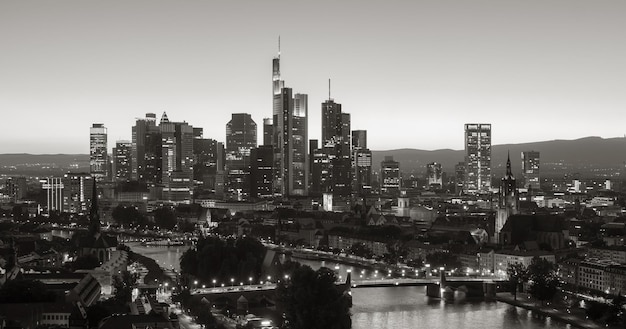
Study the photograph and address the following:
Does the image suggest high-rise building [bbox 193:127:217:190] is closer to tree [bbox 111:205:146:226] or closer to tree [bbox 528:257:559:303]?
tree [bbox 111:205:146:226]

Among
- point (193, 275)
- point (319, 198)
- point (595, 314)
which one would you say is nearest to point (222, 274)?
point (193, 275)

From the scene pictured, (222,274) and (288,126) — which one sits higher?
(288,126)

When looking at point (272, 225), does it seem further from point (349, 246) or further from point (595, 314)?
point (595, 314)

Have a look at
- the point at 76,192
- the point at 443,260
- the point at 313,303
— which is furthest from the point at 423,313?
the point at 76,192

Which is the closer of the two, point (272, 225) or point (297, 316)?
point (297, 316)

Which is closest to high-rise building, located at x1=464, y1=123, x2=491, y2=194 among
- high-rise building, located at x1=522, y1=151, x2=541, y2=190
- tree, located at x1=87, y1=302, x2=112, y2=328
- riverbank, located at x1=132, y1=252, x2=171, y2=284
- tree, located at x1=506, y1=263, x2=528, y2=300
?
high-rise building, located at x1=522, y1=151, x2=541, y2=190

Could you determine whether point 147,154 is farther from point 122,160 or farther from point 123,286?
point 123,286
